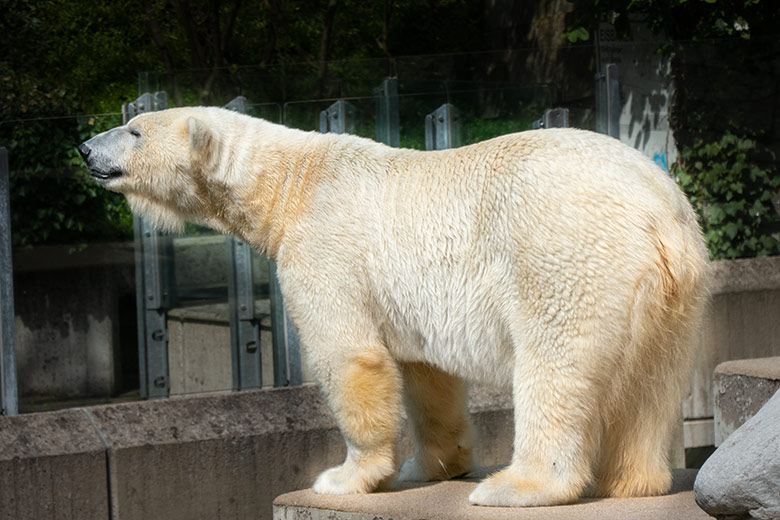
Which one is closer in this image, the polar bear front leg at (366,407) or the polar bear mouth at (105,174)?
the polar bear front leg at (366,407)

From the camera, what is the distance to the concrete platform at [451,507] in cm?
381

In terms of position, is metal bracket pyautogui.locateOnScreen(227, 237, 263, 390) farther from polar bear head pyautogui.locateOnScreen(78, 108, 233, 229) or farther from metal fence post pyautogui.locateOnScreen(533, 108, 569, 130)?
metal fence post pyautogui.locateOnScreen(533, 108, 569, 130)

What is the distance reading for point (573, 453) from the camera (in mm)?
3807

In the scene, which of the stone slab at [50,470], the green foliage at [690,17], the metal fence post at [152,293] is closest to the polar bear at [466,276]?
the stone slab at [50,470]

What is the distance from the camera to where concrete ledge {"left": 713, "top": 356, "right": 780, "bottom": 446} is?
5.18m

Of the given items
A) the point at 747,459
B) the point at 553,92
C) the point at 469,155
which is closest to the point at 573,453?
the point at 747,459

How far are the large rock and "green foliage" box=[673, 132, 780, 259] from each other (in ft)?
19.0

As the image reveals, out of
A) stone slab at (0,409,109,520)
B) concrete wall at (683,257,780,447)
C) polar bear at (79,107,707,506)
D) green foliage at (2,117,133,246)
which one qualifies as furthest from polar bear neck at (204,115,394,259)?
concrete wall at (683,257,780,447)

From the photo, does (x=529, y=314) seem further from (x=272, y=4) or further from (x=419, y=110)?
(x=272, y=4)

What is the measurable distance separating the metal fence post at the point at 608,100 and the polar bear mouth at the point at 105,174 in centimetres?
373

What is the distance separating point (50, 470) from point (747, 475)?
3.08 m

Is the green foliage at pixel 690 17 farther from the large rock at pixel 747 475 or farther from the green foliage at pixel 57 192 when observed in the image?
the large rock at pixel 747 475

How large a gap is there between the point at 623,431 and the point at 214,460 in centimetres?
208

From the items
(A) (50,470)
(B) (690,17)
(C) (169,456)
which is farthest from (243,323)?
(B) (690,17)
